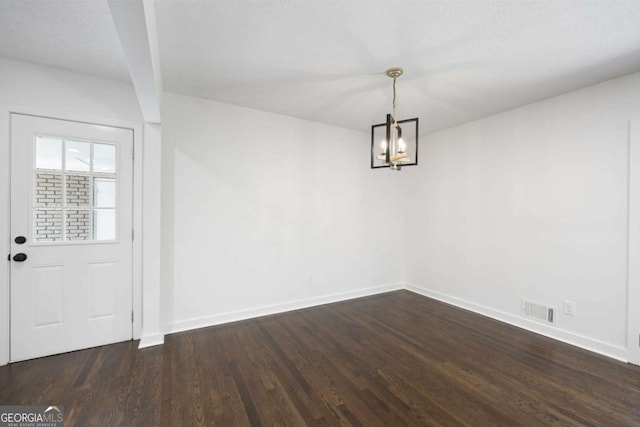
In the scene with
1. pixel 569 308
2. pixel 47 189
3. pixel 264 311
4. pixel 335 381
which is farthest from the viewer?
pixel 264 311

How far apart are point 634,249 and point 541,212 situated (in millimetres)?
804

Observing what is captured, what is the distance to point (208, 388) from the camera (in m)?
2.05

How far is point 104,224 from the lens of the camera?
2.71 m

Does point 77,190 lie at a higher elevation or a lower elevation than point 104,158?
lower

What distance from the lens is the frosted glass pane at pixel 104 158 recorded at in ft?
8.77

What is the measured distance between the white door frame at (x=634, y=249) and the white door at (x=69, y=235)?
498 cm

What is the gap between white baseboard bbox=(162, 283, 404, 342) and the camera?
3055mm

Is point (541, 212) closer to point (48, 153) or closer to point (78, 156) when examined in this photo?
point (78, 156)

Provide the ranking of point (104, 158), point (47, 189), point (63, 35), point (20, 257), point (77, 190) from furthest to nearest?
point (104, 158), point (77, 190), point (47, 189), point (20, 257), point (63, 35)

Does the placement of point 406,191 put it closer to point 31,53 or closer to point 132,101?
point 132,101

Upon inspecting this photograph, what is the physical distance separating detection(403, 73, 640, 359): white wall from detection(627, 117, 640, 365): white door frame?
5 cm

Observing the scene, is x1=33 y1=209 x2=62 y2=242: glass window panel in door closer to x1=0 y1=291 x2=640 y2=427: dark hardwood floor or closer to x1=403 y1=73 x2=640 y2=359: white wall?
x1=0 y1=291 x2=640 y2=427: dark hardwood floor

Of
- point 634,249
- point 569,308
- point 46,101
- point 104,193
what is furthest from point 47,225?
point 634,249

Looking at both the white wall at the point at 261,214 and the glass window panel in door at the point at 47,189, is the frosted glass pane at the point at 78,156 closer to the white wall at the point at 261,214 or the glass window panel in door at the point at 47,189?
the glass window panel in door at the point at 47,189
